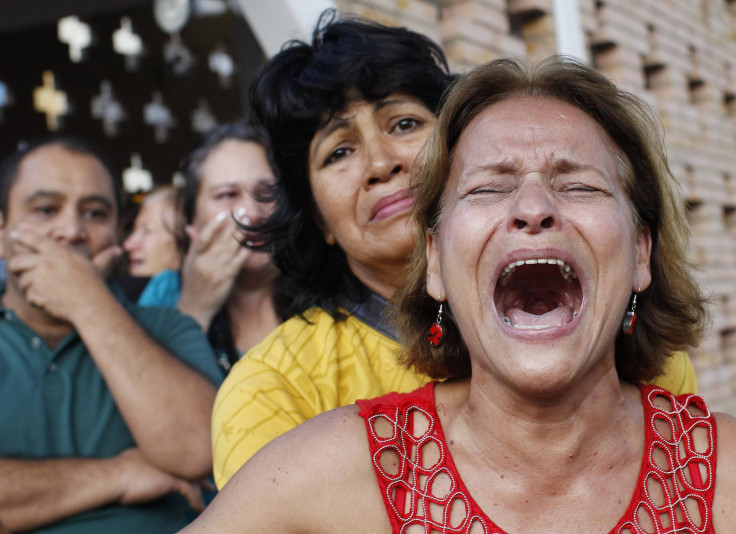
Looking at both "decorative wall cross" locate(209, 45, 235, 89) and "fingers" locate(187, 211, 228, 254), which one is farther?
"decorative wall cross" locate(209, 45, 235, 89)

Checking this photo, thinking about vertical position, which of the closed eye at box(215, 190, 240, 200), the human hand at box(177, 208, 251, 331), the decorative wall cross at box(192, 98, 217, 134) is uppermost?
the closed eye at box(215, 190, 240, 200)

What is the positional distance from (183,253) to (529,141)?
252 centimetres

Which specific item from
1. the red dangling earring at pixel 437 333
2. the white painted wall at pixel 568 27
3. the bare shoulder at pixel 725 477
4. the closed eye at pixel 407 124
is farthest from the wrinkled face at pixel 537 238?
the white painted wall at pixel 568 27

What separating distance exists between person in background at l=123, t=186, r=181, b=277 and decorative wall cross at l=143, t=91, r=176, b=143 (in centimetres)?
601

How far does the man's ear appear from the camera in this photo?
1.79 meters

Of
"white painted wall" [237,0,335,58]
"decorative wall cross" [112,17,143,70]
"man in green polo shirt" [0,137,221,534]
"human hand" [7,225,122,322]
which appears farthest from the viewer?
"decorative wall cross" [112,17,143,70]

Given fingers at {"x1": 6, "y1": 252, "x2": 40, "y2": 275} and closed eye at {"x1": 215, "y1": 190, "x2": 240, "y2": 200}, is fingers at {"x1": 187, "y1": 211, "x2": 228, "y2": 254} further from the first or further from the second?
fingers at {"x1": 6, "y1": 252, "x2": 40, "y2": 275}

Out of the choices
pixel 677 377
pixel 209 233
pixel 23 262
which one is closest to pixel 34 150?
pixel 23 262

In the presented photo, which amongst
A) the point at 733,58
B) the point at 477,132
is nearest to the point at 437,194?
the point at 477,132

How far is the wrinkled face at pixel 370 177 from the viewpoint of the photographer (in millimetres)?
2205

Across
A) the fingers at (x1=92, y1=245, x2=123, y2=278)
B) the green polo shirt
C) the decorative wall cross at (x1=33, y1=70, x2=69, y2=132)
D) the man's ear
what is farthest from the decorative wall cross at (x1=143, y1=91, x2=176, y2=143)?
the man's ear

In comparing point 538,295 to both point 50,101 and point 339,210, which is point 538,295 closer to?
point 339,210

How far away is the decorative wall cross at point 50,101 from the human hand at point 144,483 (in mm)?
8339

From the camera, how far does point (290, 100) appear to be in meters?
2.37
